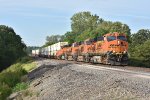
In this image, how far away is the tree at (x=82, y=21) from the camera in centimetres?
16412

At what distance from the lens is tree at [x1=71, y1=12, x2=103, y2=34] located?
538 feet

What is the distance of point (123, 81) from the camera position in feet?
55.8

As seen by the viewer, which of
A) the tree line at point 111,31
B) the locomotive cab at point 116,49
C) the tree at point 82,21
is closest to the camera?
the locomotive cab at point 116,49

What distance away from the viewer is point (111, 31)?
109m

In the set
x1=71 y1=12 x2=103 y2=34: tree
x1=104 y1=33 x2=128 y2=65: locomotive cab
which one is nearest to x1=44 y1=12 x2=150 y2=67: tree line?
x1=71 y1=12 x2=103 y2=34: tree

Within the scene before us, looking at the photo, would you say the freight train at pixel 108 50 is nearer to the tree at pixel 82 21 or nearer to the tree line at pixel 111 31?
the tree line at pixel 111 31

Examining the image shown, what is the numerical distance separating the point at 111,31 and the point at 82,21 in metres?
59.0

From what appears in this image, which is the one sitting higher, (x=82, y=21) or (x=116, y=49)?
(x=82, y=21)

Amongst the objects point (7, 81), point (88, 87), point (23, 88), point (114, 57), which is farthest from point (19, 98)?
point (114, 57)

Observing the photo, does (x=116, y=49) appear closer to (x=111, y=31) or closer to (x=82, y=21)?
(x=111, y=31)

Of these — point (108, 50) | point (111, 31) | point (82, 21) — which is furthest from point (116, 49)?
point (82, 21)

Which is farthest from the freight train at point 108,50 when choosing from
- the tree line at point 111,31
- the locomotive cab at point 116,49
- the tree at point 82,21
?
the tree at point 82,21

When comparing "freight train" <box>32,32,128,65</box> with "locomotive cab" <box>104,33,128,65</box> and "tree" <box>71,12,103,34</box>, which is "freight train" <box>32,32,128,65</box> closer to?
"locomotive cab" <box>104,33,128,65</box>

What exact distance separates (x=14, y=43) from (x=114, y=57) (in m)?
84.5
